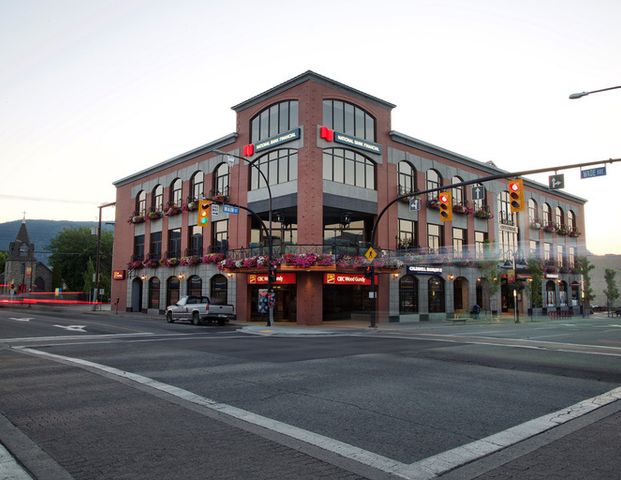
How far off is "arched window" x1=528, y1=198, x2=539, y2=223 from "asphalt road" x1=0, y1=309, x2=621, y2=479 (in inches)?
1551

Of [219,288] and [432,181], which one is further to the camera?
[432,181]

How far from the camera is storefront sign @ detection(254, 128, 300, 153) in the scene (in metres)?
32.0

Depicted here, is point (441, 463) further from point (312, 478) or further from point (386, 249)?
point (386, 249)

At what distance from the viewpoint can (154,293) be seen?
4459 cm

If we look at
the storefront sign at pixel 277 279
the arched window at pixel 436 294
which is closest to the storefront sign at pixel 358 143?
the storefront sign at pixel 277 279

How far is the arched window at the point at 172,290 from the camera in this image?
1645 inches

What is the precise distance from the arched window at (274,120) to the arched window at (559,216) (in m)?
38.3

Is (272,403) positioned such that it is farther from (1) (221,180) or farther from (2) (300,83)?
(1) (221,180)

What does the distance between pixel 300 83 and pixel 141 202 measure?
2383 centimetres

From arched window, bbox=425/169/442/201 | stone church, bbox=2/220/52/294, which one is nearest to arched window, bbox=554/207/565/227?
arched window, bbox=425/169/442/201

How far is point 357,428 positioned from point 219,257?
30.4m

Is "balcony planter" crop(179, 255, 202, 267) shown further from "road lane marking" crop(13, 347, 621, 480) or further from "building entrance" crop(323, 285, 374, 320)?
"road lane marking" crop(13, 347, 621, 480)

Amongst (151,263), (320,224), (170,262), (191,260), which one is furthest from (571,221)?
(151,263)

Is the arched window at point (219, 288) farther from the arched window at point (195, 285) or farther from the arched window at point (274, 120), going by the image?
the arched window at point (274, 120)
